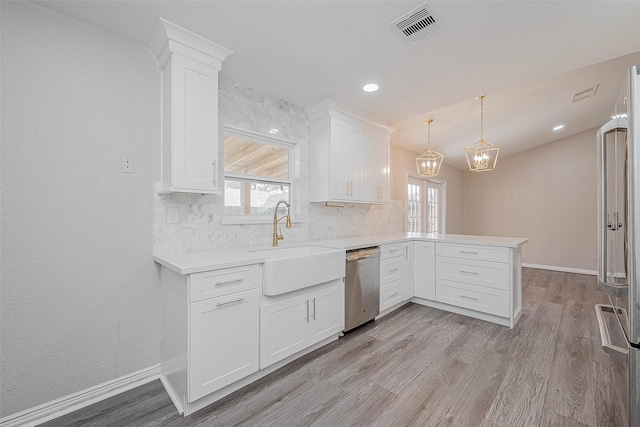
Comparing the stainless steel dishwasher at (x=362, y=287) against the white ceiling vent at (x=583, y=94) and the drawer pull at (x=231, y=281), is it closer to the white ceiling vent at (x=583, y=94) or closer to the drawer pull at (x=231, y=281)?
the drawer pull at (x=231, y=281)

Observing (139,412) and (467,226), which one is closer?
(139,412)

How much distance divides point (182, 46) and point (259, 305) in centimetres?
190

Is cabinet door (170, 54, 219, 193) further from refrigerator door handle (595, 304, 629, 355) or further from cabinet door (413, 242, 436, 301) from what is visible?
cabinet door (413, 242, 436, 301)

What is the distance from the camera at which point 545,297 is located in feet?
12.7

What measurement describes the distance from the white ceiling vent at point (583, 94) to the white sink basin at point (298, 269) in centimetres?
423

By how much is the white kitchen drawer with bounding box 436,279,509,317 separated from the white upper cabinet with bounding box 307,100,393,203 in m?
1.38

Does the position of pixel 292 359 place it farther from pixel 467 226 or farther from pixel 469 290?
pixel 467 226

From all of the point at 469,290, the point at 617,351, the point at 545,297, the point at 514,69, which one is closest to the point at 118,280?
the point at 617,351

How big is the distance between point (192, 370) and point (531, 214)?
7378 mm

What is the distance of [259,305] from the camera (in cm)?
189

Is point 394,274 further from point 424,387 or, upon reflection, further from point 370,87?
point 370,87

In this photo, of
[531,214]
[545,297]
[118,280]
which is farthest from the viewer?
[531,214]

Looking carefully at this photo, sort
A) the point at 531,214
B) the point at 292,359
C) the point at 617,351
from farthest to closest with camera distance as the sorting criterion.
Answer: the point at 531,214 → the point at 292,359 → the point at 617,351

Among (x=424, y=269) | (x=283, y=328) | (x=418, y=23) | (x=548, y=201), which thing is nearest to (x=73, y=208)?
(x=283, y=328)
